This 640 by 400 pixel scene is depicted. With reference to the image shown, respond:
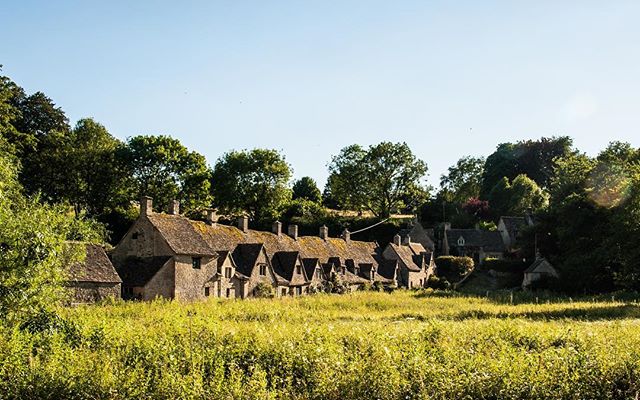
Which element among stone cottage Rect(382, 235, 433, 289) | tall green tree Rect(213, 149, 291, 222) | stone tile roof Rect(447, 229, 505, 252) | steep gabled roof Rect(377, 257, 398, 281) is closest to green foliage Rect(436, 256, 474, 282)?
stone cottage Rect(382, 235, 433, 289)

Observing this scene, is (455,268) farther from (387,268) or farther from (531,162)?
(531,162)

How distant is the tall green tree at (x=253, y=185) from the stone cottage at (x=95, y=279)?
4321 cm

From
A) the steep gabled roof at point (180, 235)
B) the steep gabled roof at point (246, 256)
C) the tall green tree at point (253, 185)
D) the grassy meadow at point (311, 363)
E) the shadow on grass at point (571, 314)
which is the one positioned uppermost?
the tall green tree at point (253, 185)

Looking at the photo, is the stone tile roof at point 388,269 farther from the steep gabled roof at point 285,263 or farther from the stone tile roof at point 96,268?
the stone tile roof at point 96,268

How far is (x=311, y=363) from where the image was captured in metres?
16.0

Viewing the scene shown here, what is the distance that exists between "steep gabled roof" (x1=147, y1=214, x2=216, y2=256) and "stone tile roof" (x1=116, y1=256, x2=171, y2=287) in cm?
154

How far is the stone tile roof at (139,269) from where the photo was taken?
43719mm

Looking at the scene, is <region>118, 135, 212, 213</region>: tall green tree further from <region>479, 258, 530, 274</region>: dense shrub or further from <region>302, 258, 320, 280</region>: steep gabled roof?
<region>479, 258, 530, 274</region>: dense shrub

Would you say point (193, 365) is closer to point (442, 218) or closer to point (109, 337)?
point (109, 337)

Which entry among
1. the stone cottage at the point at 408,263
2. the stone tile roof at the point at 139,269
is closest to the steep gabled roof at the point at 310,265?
the stone cottage at the point at 408,263

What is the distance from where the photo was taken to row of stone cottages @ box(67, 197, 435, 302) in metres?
43.6

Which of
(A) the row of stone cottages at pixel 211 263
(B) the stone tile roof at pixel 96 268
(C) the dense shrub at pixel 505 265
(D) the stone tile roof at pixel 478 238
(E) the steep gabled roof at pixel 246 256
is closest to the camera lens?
(B) the stone tile roof at pixel 96 268

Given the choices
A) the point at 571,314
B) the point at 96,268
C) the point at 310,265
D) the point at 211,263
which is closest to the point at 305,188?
the point at 310,265

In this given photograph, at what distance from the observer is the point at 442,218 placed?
357 feet
